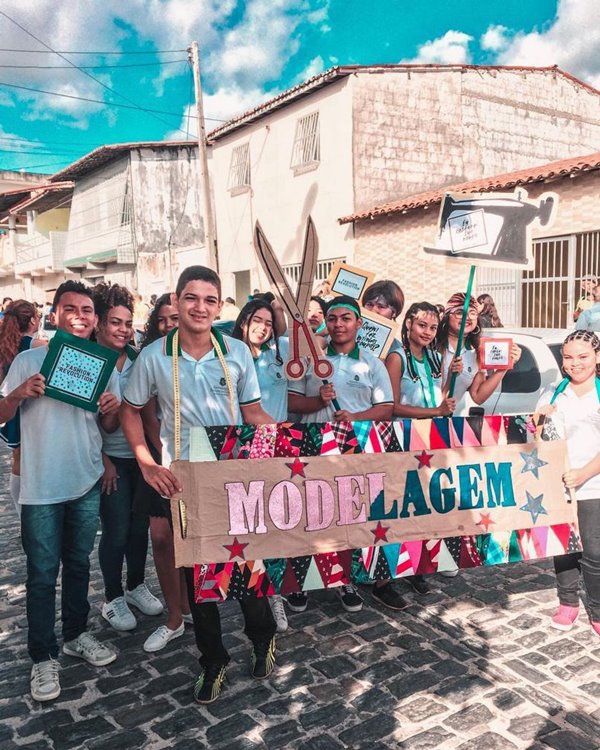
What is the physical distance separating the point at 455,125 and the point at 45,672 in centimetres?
1706

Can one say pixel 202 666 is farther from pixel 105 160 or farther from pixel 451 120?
pixel 105 160

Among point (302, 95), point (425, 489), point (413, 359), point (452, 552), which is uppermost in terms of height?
point (302, 95)

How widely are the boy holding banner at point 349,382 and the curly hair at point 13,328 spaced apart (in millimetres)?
2431

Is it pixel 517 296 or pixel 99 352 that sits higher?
pixel 517 296

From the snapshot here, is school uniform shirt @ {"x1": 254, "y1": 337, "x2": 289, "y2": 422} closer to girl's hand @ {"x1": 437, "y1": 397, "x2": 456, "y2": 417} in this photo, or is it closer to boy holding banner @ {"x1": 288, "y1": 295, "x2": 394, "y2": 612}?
boy holding banner @ {"x1": 288, "y1": 295, "x2": 394, "y2": 612}

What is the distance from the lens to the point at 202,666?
3.18 m

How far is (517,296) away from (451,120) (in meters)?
6.88

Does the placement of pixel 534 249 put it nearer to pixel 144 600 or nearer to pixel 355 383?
pixel 355 383

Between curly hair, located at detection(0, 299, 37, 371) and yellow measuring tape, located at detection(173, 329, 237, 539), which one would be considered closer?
yellow measuring tape, located at detection(173, 329, 237, 539)

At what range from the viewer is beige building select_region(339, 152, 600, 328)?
11164mm

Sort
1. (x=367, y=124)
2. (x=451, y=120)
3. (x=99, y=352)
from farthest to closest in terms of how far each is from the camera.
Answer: (x=451, y=120)
(x=367, y=124)
(x=99, y=352)

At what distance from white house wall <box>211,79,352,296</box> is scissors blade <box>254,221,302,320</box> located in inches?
496

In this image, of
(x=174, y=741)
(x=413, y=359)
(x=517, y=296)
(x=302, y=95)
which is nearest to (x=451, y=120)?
(x=302, y=95)

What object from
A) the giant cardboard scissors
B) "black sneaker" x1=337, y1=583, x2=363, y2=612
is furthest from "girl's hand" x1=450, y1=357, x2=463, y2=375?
"black sneaker" x1=337, y1=583, x2=363, y2=612
